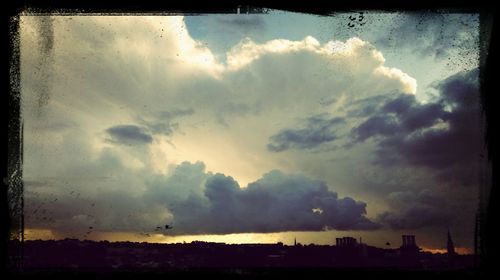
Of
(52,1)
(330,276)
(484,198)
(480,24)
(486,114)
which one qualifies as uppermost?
(52,1)

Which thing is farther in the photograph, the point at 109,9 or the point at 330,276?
the point at 109,9

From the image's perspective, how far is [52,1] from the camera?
6.72 feet

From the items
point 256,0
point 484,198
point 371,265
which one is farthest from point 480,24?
point 371,265

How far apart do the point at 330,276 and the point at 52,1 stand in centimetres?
164

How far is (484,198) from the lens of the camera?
2.01 m

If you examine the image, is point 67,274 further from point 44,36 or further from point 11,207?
point 44,36

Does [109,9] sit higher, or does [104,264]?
[109,9]

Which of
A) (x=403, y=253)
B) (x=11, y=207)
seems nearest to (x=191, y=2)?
(x=11, y=207)

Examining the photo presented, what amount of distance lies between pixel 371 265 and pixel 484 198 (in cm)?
55

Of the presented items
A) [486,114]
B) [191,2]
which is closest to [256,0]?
[191,2]

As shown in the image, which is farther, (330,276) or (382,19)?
(382,19)

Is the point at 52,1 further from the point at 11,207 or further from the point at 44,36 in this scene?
the point at 11,207

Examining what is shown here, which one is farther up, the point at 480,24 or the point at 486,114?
the point at 480,24

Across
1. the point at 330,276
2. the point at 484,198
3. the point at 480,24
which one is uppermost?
the point at 480,24
